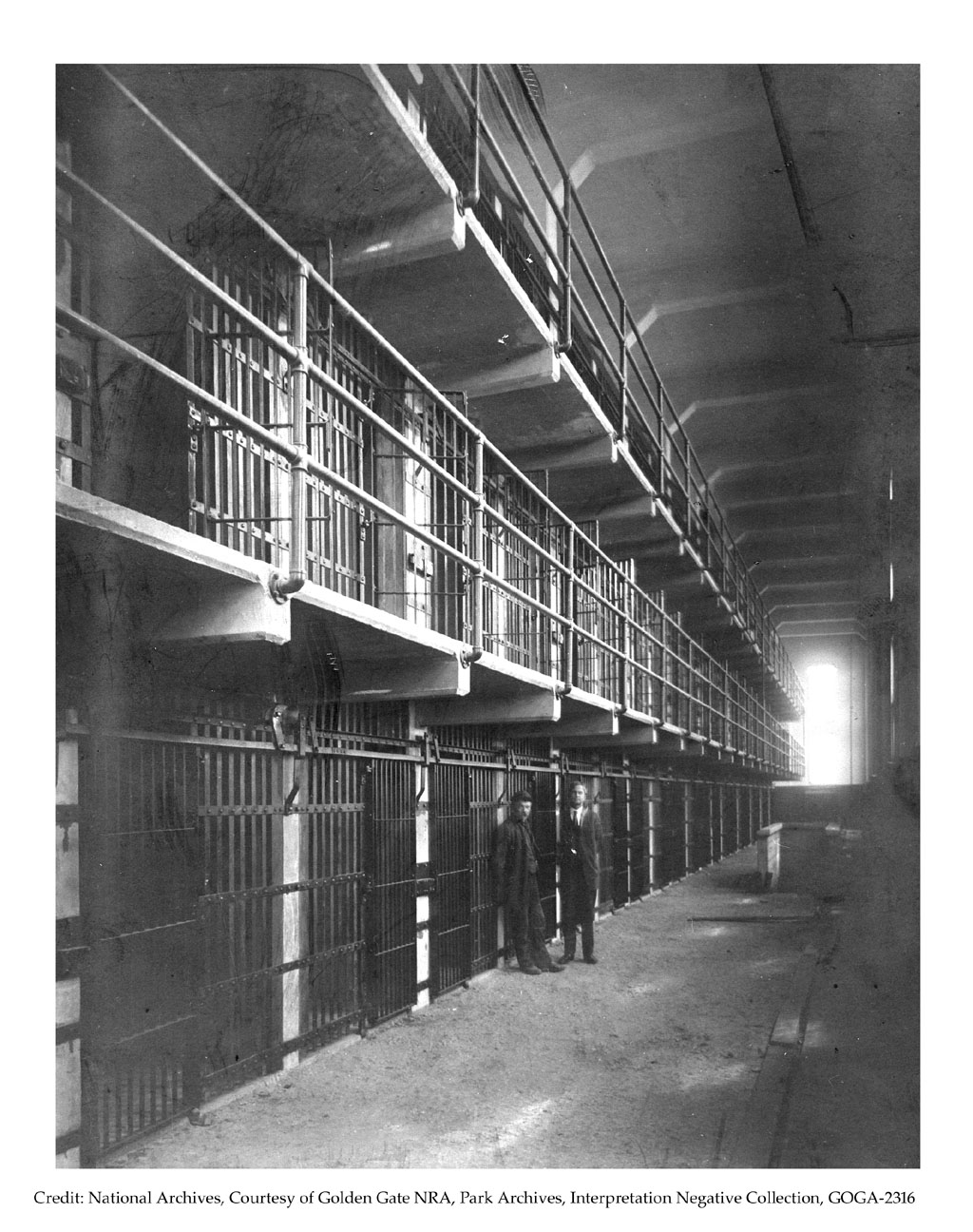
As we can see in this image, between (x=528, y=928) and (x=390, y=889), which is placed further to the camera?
(x=528, y=928)

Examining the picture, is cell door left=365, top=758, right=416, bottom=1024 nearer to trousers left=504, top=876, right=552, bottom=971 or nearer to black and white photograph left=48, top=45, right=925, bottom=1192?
black and white photograph left=48, top=45, right=925, bottom=1192

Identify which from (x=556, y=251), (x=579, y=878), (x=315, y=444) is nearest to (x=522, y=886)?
(x=579, y=878)

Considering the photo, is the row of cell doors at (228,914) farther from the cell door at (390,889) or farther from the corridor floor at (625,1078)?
the corridor floor at (625,1078)

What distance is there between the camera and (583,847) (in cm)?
1104

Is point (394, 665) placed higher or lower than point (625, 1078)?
higher

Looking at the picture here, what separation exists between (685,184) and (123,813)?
10928mm

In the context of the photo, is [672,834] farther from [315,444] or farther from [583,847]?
[315,444]

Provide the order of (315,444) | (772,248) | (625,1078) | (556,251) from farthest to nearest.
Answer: (772,248) → (556,251) → (315,444) → (625,1078)

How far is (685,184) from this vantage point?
13.1 m

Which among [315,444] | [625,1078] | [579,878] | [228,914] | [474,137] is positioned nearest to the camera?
[228,914]

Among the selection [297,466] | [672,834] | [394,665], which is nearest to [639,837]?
[672,834]

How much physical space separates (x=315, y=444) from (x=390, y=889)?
11.0ft
